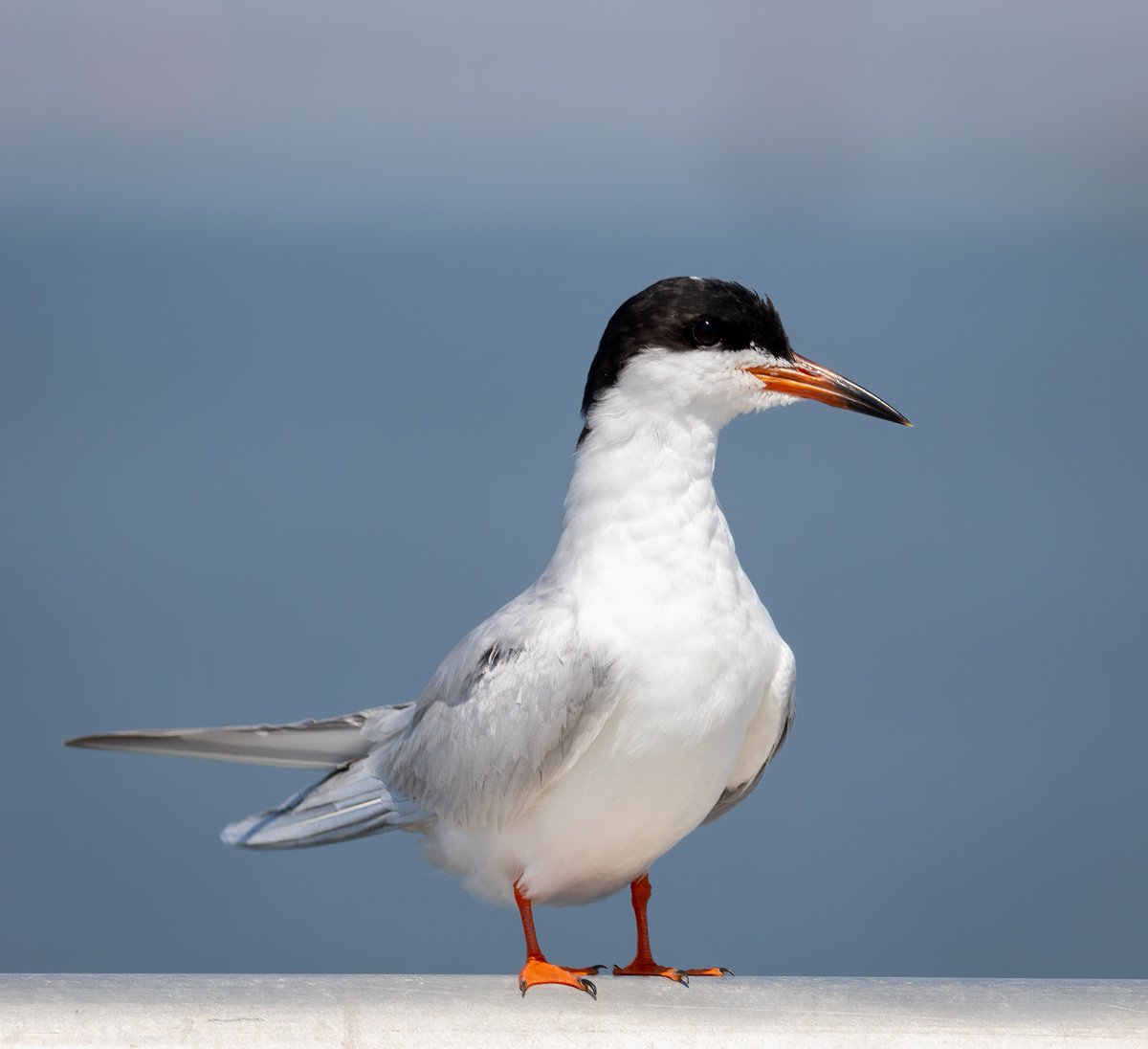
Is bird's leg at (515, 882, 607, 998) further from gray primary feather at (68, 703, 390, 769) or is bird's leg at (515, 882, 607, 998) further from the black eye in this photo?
the black eye

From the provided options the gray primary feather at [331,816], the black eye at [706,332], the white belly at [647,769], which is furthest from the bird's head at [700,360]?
the gray primary feather at [331,816]

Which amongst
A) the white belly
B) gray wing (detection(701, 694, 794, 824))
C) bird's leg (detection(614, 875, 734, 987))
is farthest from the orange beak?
bird's leg (detection(614, 875, 734, 987))

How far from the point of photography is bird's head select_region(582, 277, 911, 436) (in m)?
1.76

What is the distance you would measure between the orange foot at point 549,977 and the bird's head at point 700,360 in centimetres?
64

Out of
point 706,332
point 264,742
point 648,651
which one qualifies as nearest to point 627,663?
point 648,651

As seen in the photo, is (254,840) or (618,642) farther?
(254,840)

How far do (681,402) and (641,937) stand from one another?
686 mm

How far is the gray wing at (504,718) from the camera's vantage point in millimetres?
1703

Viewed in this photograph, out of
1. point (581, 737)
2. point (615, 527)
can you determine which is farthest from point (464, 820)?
point (615, 527)

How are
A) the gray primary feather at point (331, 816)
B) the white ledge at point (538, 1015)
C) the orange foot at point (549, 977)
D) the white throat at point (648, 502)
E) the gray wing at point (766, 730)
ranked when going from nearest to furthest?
the white ledge at point (538, 1015), the orange foot at point (549, 977), the white throat at point (648, 502), the gray wing at point (766, 730), the gray primary feather at point (331, 816)

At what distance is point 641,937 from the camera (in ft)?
6.28

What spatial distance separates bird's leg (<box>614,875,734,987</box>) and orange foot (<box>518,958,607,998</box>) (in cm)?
12

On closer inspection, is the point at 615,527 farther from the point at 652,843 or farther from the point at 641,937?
the point at 641,937

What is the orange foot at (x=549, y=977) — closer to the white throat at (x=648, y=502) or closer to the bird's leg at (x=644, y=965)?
the bird's leg at (x=644, y=965)
